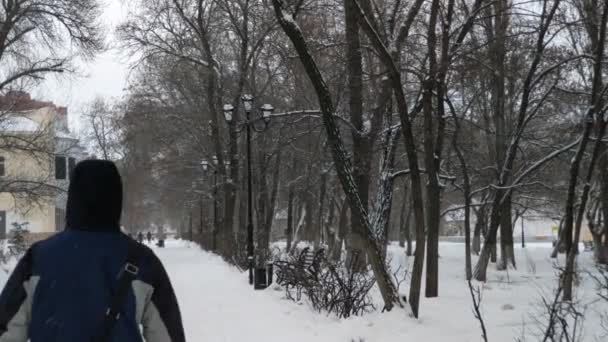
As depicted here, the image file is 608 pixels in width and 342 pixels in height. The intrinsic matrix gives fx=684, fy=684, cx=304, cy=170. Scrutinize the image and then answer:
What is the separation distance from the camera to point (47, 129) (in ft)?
77.3

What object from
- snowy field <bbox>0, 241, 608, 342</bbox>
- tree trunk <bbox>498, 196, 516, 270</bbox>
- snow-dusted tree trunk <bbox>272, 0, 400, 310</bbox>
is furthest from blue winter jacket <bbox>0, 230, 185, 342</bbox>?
tree trunk <bbox>498, 196, 516, 270</bbox>

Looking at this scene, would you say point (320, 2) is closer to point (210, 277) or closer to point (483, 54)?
point (483, 54)

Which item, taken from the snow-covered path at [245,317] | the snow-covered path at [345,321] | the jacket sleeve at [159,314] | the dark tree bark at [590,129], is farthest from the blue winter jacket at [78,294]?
the dark tree bark at [590,129]

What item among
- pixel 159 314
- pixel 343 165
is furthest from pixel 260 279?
pixel 159 314

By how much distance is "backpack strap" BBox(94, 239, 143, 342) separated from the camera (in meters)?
2.60

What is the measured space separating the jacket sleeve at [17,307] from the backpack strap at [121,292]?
0.33 m

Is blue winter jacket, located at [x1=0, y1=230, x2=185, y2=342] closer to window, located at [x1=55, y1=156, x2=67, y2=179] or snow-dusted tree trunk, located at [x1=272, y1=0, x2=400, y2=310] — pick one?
snow-dusted tree trunk, located at [x1=272, y1=0, x2=400, y2=310]

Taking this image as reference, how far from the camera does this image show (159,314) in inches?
109

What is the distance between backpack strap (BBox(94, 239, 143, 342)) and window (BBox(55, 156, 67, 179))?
20930mm

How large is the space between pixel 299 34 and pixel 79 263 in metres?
7.53

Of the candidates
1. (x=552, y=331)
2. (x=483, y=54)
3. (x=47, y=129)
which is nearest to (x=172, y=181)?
(x=47, y=129)

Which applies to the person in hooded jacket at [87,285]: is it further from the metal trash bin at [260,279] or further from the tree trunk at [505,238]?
the tree trunk at [505,238]

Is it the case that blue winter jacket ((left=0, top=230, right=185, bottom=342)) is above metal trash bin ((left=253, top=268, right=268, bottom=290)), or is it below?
A: above

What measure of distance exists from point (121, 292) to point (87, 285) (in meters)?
0.13
